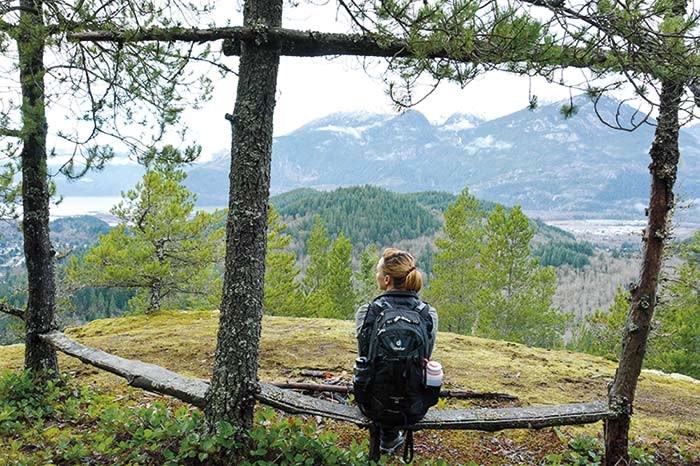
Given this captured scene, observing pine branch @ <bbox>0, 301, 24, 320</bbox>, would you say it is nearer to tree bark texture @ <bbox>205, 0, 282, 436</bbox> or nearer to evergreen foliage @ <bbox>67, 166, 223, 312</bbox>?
tree bark texture @ <bbox>205, 0, 282, 436</bbox>

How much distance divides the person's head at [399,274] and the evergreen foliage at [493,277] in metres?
16.4

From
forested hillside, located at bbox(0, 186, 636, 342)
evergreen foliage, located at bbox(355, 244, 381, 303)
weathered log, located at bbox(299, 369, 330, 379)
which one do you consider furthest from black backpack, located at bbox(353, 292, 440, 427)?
forested hillside, located at bbox(0, 186, 636, 342)

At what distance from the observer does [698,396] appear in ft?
21.7

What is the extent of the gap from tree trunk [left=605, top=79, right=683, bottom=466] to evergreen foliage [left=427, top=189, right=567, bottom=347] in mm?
15873

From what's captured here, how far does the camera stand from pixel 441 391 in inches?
216

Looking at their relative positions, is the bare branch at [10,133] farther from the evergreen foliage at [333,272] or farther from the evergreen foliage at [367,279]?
the evergreen foliage at [367,279]

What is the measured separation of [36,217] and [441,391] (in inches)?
209

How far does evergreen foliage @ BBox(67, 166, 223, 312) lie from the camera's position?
438 inches

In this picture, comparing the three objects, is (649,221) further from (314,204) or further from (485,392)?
A: (314,204)

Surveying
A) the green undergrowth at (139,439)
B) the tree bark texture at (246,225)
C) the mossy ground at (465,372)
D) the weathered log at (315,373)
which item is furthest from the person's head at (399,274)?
the weathered log at (315,373)

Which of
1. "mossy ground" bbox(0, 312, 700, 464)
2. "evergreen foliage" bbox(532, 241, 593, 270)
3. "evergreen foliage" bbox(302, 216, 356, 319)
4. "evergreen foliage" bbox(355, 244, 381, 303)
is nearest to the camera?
"mossy ground" bbox(0, 312, 700, 464)

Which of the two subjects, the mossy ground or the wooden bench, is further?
the mossy ground

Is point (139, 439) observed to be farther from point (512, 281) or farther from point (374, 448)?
point (512, 281)

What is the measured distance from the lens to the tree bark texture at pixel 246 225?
3.47 meters
